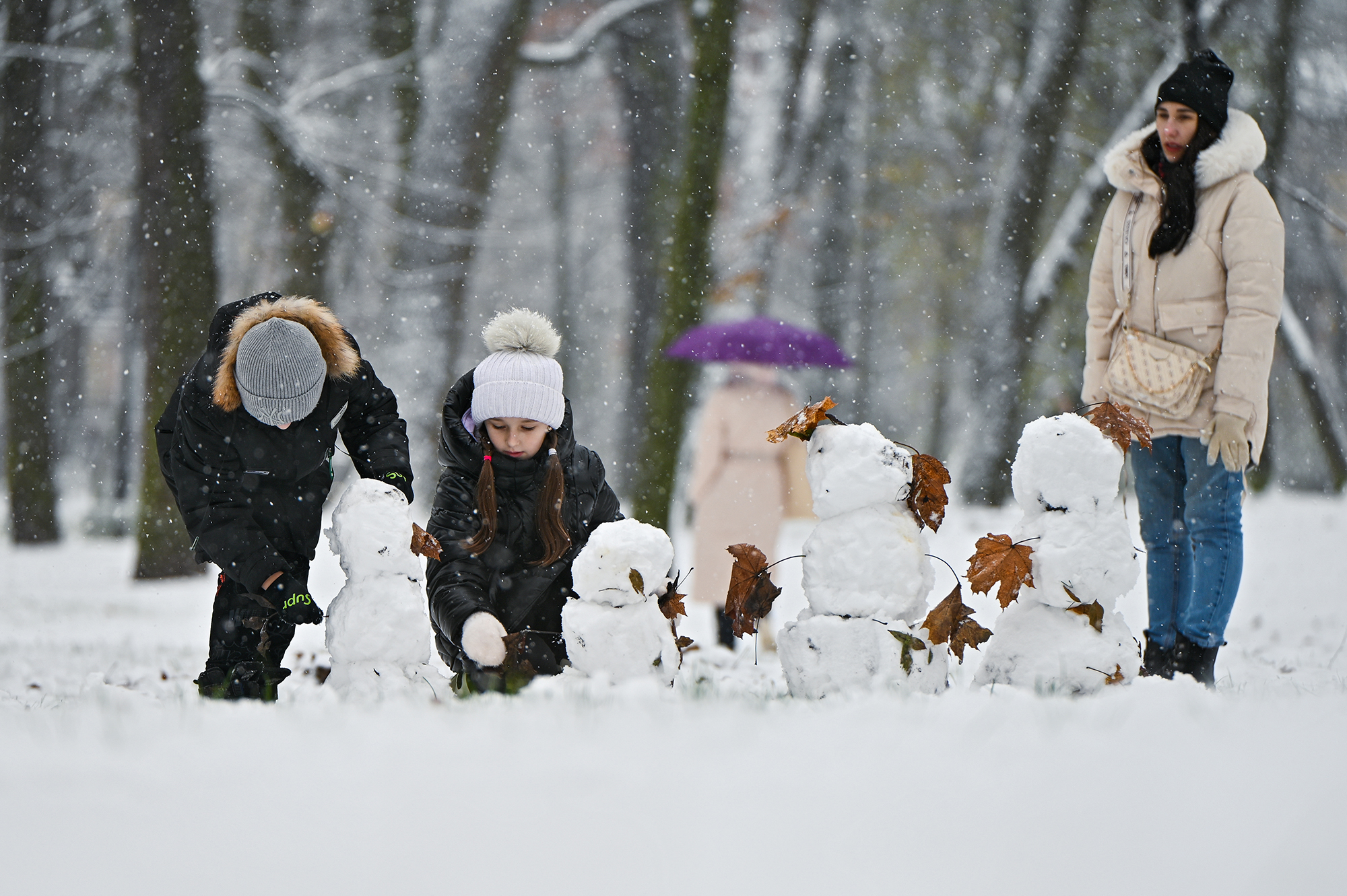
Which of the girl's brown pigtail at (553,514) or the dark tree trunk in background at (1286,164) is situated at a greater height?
the dark tree trunk in background at (1286,164)

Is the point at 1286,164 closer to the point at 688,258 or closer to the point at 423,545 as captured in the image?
the point at 688,258

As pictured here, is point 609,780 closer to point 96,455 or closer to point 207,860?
point 207,860

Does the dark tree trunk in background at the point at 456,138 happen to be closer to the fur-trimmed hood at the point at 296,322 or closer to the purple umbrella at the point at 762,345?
the purple umbrella at the point at 762,345

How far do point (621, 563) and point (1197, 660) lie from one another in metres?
2.09

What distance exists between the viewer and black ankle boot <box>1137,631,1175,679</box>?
383 centimetres

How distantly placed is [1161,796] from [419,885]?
1.48 metres

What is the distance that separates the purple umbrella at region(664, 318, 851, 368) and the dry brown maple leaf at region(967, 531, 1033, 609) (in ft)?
10.5

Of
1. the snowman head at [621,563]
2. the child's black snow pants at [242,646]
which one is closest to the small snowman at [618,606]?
the snowman head at [621,563]

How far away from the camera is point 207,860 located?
6.48ft

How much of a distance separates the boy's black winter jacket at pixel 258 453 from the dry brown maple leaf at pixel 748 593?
1.09 meters

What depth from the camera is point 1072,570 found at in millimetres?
3051

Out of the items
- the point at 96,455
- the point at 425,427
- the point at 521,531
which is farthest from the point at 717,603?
the point at 96,455

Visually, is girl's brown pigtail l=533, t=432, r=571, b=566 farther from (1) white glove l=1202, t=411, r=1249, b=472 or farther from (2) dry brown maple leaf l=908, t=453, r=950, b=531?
(1) white glove l=1202, t=411, r=1249, b=472

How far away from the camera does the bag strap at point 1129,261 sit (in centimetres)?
399
